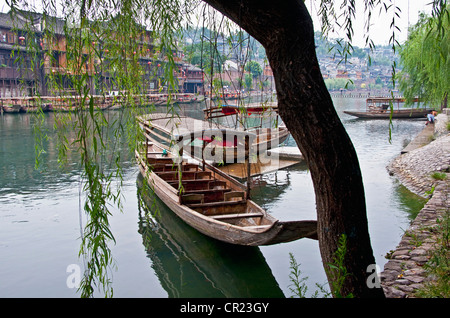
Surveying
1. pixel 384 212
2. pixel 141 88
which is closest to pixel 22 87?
pixel 141 88

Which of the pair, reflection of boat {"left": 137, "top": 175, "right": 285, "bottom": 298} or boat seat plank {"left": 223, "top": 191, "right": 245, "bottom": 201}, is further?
boat seat plank {"left": 223, "top": 191, "right": 245, "bottom": 201}

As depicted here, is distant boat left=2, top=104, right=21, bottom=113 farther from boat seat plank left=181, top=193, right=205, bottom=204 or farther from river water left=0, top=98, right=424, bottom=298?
boat seat plank left=181, top=193, right=205, bottom=204

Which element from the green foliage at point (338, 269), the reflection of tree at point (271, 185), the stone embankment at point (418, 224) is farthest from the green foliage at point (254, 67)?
the reflection of tree at point (271, 185)

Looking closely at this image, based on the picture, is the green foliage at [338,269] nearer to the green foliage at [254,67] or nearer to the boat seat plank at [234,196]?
the green foliage at [254,67]

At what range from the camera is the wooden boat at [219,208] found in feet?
15.9

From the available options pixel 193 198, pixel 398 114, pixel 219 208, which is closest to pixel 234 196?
pixel 219 208

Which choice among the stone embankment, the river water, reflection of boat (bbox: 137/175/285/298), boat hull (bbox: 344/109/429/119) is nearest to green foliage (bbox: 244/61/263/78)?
the river water

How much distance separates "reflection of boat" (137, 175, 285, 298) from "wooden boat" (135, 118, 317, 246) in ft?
1.31

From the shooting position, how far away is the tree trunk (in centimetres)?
213

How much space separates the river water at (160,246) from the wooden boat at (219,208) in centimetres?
50

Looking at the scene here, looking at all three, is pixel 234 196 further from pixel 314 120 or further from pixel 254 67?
pixel 314 120

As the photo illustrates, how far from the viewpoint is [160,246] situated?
673 cm

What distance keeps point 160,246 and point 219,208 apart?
114 centimetres
